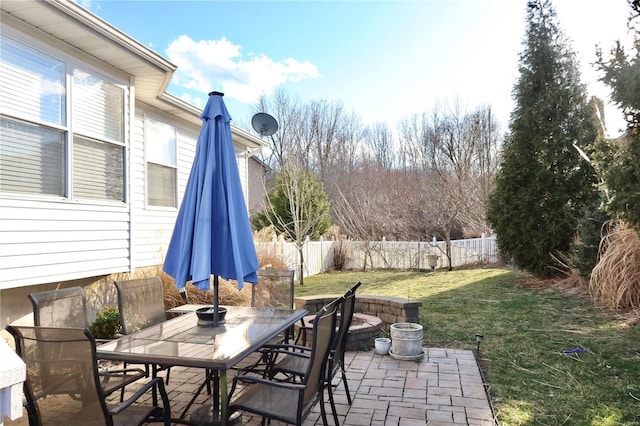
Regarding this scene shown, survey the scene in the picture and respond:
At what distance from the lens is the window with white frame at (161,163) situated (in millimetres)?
7613

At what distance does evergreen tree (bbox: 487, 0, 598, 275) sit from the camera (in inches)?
388

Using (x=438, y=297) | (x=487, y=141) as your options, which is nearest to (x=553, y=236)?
(x=438, y=297)

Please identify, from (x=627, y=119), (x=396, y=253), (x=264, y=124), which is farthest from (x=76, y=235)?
(x=396, y=253)

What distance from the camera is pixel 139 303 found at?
3.95 m

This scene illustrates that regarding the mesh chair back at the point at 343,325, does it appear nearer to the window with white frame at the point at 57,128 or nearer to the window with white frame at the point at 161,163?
the window with white frame at the point at 57,128

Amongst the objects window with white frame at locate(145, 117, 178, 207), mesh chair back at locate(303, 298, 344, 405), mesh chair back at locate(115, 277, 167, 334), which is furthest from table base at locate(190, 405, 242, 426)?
window with white frame at locate(145, 117, 178, 207)

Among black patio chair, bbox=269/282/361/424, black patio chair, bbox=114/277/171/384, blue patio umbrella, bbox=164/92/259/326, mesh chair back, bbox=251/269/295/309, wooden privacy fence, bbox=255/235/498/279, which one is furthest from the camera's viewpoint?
wooden privacy fence, bbox=255/235/498/279

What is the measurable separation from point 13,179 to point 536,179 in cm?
1005

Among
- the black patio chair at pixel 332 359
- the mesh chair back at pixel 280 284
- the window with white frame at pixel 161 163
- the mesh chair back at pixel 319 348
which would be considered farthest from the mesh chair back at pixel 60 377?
the window with white frame at pixel 161 163

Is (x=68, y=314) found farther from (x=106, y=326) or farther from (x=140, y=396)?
(x=106, y=326)

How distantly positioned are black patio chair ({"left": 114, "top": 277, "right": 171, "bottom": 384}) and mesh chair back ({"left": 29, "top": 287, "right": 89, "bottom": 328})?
0.31 m

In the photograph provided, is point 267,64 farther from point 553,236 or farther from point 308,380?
point 308,380

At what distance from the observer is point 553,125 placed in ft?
33.3

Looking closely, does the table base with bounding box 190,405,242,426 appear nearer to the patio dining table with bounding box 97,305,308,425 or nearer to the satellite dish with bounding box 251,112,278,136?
the patio dining table with bounding box 97,305,308,425
